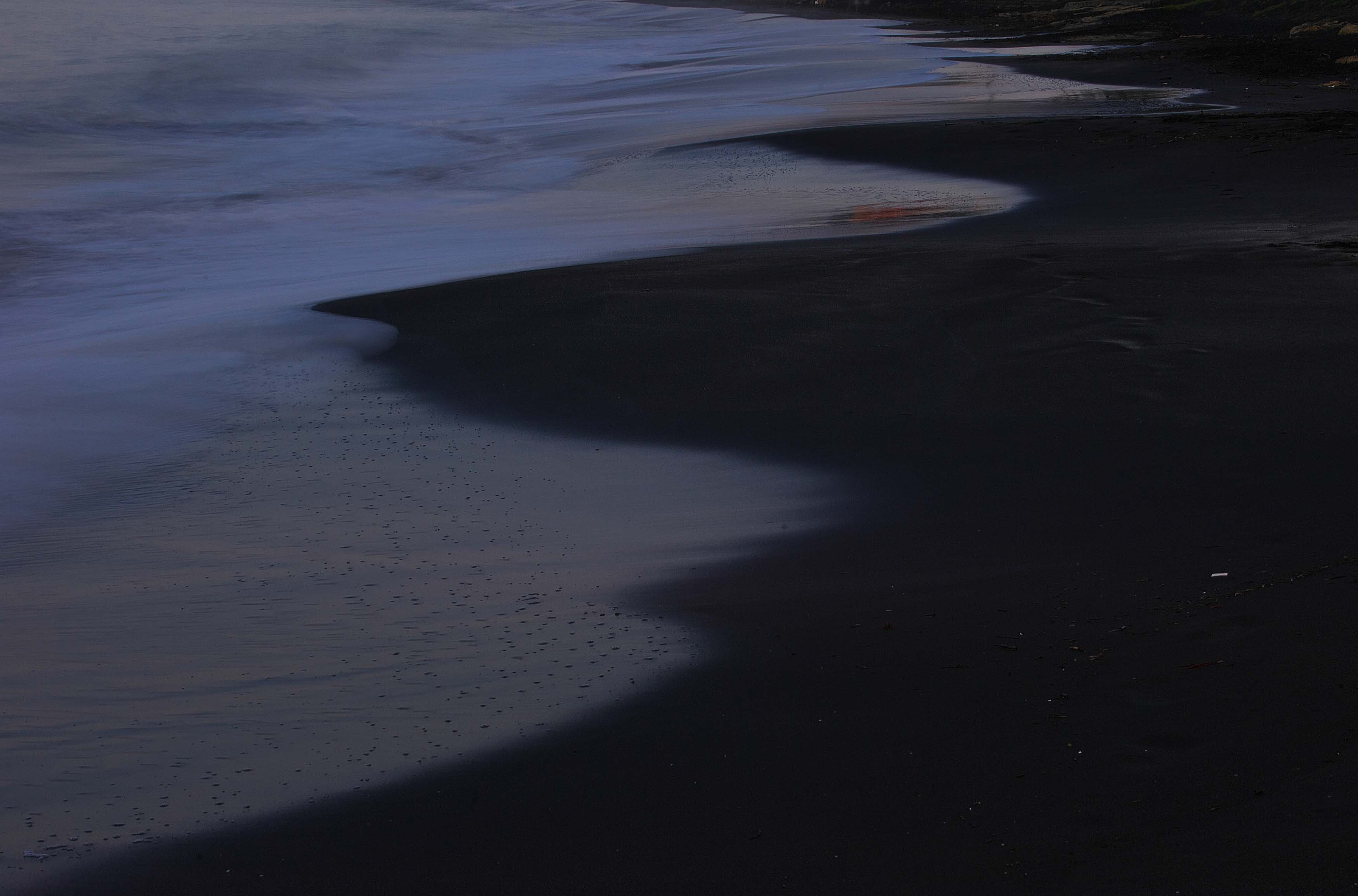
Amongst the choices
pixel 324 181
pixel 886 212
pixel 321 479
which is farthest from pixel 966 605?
pixel 324 181

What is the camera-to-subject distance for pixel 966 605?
3531 mm

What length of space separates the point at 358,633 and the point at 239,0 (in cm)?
5414

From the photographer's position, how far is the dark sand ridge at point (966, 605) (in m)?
2.60

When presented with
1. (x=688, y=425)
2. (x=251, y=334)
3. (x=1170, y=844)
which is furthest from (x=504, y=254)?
(x=1170, y=844)

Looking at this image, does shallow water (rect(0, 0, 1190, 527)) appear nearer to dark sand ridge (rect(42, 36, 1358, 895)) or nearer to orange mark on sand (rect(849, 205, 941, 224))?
orange mark on sand (rect(849, 205, 941, 224))

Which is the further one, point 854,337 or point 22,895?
point 854,337

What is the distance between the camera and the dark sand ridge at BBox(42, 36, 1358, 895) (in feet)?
8.53

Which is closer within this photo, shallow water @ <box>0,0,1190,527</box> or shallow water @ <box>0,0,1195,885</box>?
shallow water @ <box>0,0,1195,885</box>

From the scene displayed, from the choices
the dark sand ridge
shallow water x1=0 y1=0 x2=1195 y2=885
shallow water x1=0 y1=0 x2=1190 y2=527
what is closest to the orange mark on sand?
shallow water x1=0 y1=0 x2=1195 y2=885

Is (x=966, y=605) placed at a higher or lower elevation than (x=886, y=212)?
lower

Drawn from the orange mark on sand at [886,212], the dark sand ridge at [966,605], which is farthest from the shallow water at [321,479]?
the dark sand ridge at [966,605]

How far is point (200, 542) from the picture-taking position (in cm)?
449

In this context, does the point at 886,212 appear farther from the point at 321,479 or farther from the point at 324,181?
the point at 324,181

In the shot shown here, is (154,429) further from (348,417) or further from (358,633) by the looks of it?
(358,633)
